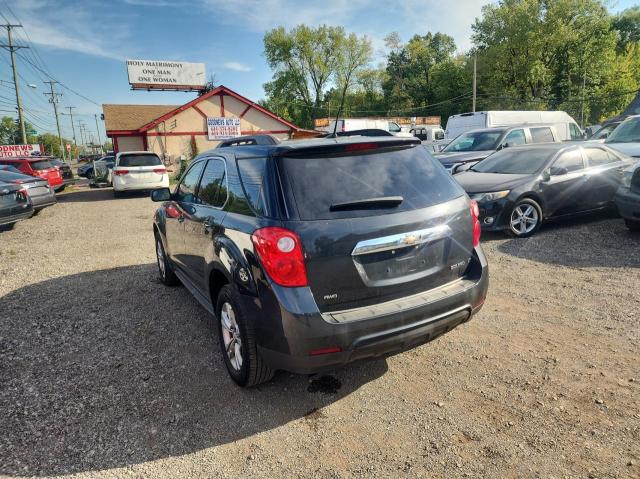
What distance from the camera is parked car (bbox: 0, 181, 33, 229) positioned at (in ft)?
30.4

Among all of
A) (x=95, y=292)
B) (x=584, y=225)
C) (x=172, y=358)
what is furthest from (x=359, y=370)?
(x=584, y=225)

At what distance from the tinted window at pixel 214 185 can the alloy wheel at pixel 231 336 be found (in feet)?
2.77

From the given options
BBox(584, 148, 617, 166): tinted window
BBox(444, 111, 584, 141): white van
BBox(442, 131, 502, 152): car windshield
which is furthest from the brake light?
BBox(444, 111, 584, 141): white van

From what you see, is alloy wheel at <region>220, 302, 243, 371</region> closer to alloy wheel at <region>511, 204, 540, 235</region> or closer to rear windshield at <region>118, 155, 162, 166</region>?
alloy wheel at <region>511, 204, 540, 235</region>

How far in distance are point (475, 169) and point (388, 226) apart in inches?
252

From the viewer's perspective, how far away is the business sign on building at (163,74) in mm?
37875

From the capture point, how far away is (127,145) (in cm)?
2728

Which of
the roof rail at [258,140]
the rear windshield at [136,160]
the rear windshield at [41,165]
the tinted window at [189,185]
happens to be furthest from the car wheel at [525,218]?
the rear windshield at [41,165]

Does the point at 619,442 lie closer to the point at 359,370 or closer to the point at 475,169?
the point at 359,370

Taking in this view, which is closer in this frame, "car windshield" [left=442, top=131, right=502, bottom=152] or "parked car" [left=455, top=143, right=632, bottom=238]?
"parked car" [left=455, top=143, right=632, bottom=238]

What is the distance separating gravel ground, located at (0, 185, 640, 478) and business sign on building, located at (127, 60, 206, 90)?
3827 centimetres

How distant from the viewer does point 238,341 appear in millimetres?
2953

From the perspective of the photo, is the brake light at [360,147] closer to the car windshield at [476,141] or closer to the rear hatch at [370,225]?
the rear hatch at [370,225]

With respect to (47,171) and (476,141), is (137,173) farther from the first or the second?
(476,141)
